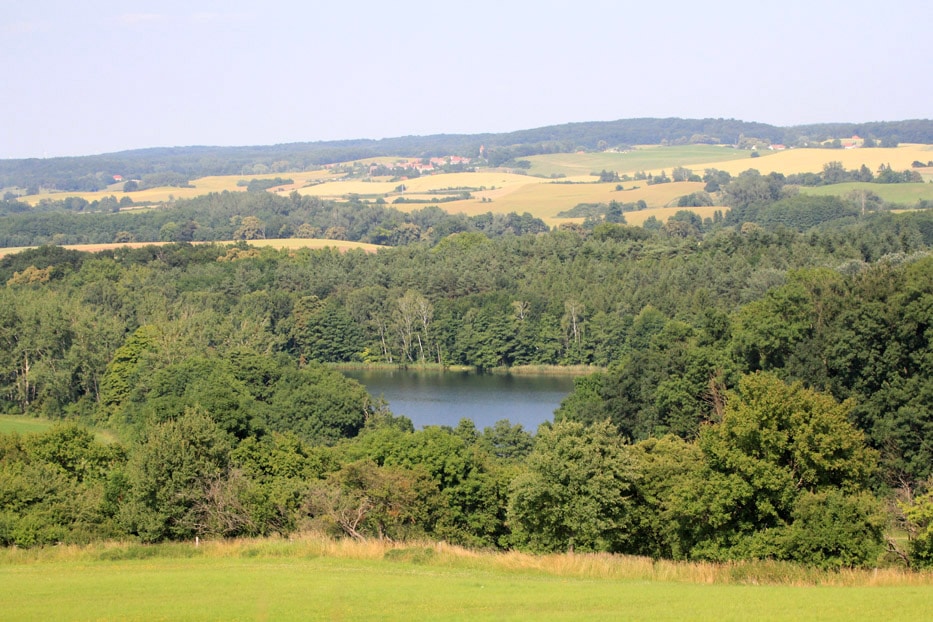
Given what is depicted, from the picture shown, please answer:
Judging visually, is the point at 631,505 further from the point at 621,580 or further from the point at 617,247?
the point at 617,247

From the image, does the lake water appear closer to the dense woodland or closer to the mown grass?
the dense woodland

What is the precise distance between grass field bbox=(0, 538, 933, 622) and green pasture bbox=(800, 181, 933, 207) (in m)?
142

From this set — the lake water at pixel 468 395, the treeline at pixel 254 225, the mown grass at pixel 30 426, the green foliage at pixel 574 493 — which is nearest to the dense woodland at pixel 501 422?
the green foliage at pixel 574 493

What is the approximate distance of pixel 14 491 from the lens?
3009cm

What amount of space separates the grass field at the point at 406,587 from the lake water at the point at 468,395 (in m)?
32.8

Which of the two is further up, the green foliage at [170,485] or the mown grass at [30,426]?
the green foliage at [170,485]

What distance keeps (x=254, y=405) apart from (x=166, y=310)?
37.9 m

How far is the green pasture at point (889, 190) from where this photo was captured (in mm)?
156875

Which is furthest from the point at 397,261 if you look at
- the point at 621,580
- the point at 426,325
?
the point at 621,580

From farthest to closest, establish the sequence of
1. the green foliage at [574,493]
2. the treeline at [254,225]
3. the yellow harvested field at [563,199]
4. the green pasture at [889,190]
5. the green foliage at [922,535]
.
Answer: the yellow harvested field at [563,199], the treeline at [254,225], the green pasture at [889,190], the green foliage at [574,493], the green foliage at [922,535]

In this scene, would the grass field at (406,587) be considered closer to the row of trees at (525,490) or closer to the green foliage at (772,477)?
the green foliage at (772,477)

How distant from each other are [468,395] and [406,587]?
178ft

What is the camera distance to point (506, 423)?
48406 mm

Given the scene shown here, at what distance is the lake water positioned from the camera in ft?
216
